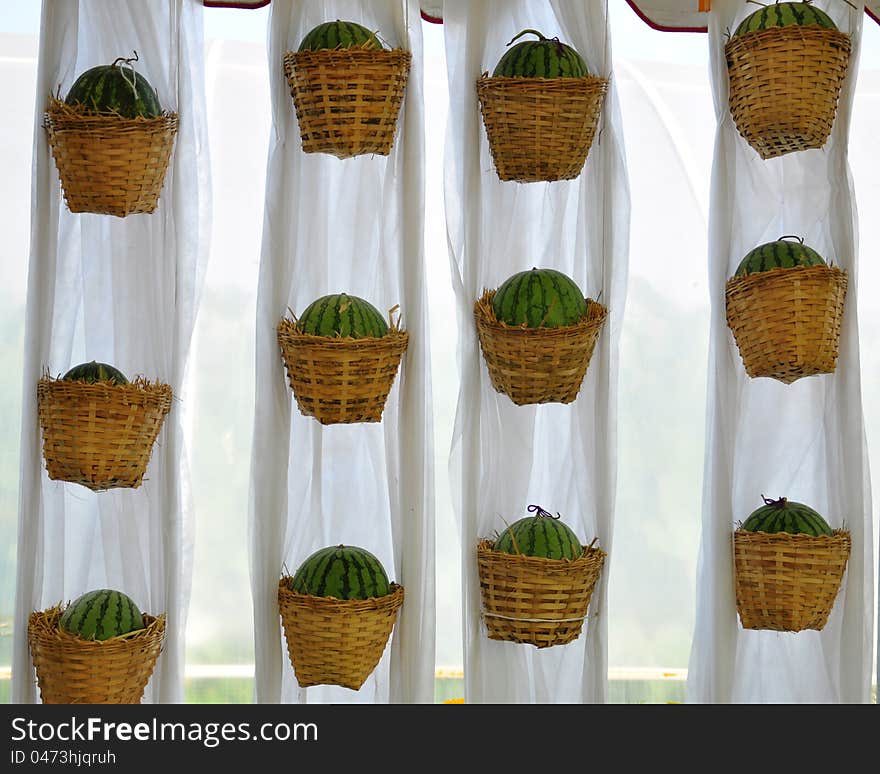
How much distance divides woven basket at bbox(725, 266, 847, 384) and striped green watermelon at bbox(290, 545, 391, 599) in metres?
0.96

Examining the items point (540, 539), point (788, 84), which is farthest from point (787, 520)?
point (788, 84)

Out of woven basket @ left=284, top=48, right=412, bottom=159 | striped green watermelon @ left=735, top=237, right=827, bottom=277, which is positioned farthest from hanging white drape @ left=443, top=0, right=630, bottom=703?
striped green watermelon @ left=735, top=237, right=827, bottom=277

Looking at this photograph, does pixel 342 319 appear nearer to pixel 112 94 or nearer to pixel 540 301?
pixel 540 301

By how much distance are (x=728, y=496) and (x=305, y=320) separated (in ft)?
3.42

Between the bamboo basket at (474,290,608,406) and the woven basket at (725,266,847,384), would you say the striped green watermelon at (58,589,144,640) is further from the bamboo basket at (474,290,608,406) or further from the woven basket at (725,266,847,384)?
the woven basket at (725,266,847,384)

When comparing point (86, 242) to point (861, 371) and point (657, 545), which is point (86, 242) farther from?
point (861, 371)

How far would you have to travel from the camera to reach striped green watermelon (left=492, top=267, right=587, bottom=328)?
2523mm

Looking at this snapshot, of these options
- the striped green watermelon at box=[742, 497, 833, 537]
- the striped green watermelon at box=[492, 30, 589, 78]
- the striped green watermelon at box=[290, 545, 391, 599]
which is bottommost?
the striped green watermelon at box=[290, 545, 391, 599]

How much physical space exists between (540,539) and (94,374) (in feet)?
3.40

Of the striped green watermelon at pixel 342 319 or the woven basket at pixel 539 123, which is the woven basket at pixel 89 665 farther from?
the woven basket at pixel 539 123

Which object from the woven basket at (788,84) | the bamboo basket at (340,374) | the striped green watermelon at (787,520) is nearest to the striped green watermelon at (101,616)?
the bamboo basket at (340,374)

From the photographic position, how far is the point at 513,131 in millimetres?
2580

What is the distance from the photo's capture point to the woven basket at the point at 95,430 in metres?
2.48
